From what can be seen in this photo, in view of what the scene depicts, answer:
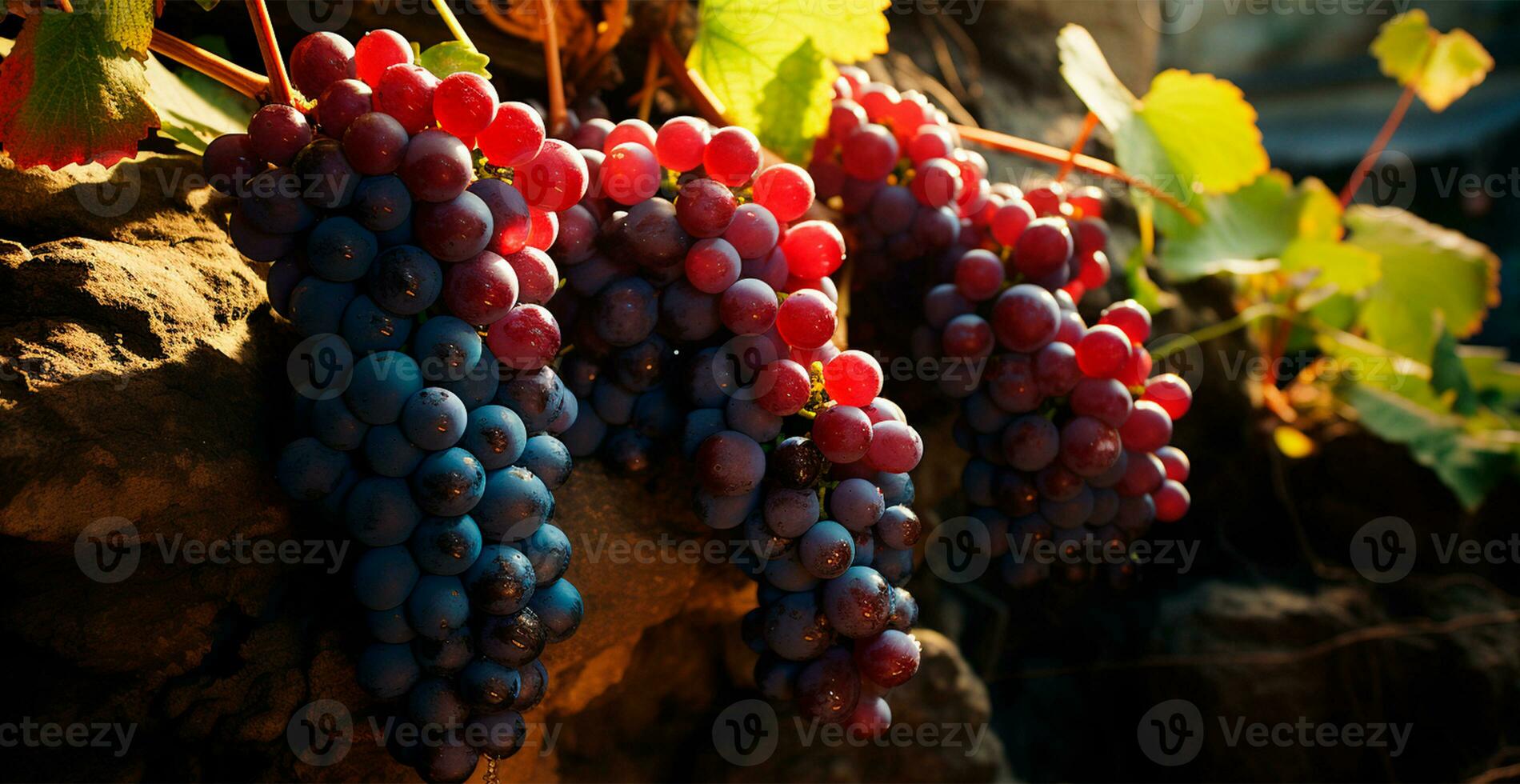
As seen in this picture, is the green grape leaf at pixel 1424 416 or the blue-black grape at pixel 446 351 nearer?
the blue-black grape at pixel 446 351

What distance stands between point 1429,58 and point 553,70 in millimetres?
1638

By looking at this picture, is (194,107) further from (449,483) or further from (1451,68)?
(1451,68)

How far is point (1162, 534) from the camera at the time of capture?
4.91 ft

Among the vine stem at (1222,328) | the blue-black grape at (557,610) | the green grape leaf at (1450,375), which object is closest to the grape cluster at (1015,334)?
the vine stem at (1222,328)

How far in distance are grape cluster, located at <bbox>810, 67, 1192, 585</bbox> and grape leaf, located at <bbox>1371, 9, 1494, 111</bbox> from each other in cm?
108

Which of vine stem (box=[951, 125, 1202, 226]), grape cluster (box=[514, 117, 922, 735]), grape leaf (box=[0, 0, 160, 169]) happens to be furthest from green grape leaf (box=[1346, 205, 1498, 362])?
grape leaf (box=[0, 0, 160, 169])

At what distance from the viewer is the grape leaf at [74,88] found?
63 cm

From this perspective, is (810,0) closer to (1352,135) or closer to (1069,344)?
(1069,344)

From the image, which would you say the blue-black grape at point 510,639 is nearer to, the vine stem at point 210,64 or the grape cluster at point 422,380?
the grape cluster at point 422,380

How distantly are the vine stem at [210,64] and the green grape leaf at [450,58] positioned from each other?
0.13m

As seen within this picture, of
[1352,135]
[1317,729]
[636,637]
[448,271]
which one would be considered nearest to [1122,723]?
[1317,729]

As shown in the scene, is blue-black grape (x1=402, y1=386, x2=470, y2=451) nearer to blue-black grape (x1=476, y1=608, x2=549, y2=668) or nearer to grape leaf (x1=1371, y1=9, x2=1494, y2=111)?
blue-black grape (x1=476, y1=608, x2=549, y2=668)

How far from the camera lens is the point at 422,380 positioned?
613 mm

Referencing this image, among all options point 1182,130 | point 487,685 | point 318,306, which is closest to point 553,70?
point 318,306
